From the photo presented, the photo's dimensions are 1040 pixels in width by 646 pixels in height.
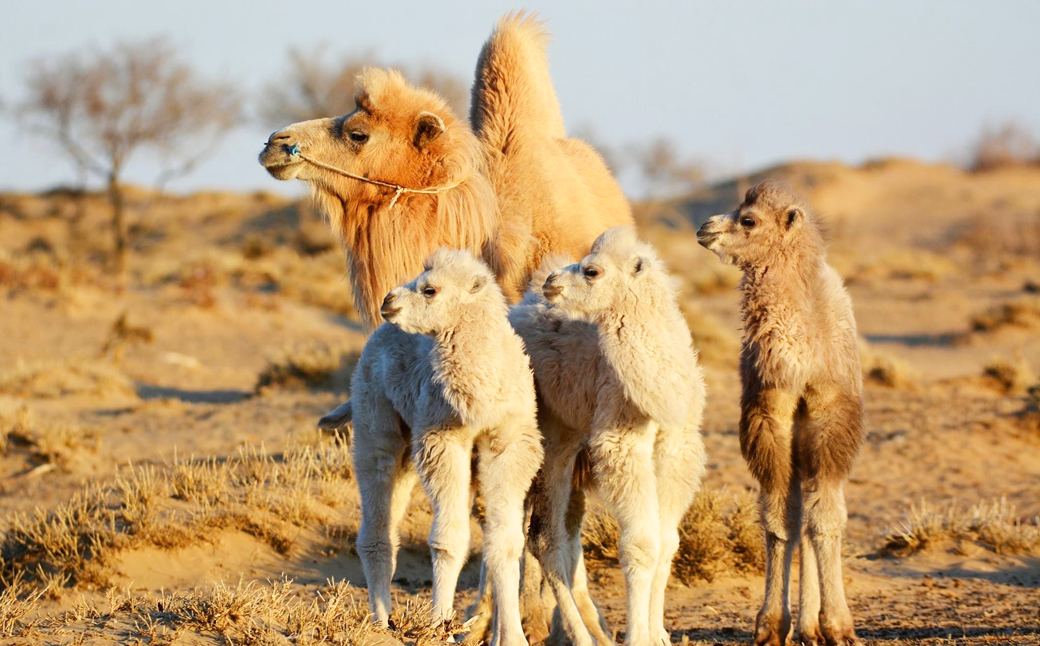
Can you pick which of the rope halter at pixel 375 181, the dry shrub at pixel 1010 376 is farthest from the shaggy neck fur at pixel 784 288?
the dry shrub at pixel 1010 376

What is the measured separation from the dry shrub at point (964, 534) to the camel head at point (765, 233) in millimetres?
3350

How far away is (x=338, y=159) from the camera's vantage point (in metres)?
6.90

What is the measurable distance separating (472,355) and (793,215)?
6.25 feet

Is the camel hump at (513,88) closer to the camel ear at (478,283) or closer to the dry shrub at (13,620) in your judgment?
the camel ear at (478,283)

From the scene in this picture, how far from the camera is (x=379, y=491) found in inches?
231

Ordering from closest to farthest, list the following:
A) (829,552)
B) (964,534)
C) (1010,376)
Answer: (829,552)
(964,534)
(1010,376)

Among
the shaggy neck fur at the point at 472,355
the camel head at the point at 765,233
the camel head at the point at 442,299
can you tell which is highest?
the camel head at the point at 765,233

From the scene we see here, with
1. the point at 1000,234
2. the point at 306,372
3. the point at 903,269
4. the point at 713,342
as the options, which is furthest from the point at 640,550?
the point at 1000,234

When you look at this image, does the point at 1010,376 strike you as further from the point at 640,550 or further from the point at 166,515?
the point at 640,550

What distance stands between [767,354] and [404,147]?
253cm

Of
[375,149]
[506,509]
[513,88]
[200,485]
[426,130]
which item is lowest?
[200,485]

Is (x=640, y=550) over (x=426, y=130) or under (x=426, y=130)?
under

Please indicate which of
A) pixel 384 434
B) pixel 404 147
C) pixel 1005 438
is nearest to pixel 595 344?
pixel 384 434

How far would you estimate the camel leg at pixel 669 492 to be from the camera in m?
5.36
